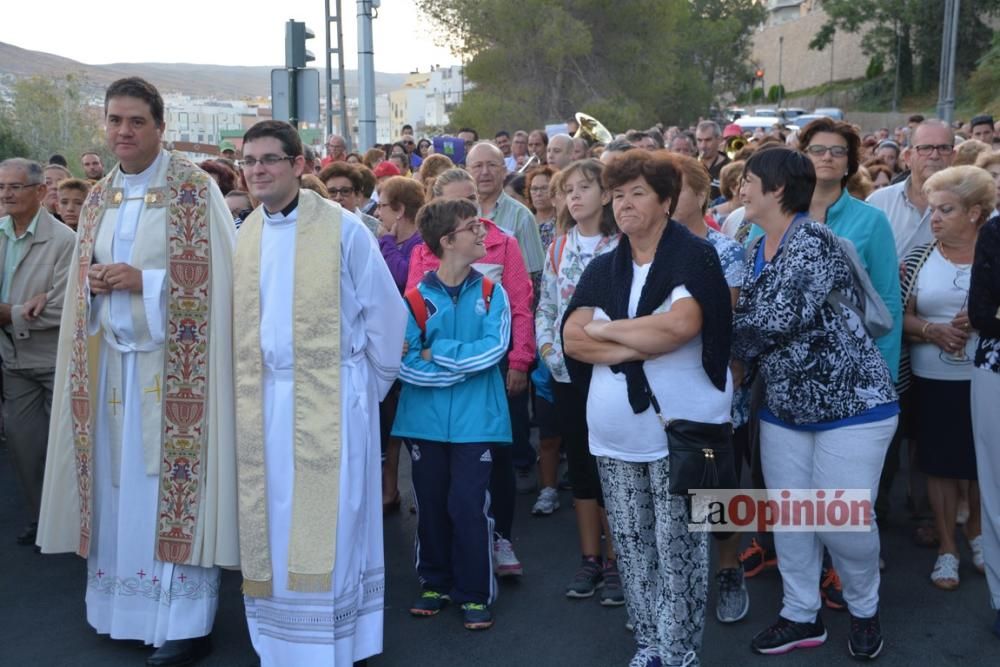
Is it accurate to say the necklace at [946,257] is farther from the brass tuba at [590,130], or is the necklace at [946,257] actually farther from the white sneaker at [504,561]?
the brass tuba at [590,130]

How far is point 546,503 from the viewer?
6199 mm

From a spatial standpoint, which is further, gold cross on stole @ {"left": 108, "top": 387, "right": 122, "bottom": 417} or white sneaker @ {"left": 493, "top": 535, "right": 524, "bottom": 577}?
white sneaker @ {"left": 493, "top": 535, "right": 524, "bottom": 577}

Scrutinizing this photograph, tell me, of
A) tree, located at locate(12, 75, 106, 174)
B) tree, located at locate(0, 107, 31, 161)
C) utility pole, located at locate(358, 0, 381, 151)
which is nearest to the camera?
utility pole, located at locate(358, 0, 381, 151)

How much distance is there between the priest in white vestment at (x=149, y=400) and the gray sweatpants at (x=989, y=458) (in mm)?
3221

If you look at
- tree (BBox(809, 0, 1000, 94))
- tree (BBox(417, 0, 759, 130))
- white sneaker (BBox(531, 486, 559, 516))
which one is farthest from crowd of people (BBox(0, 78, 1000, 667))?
tree (BBox(809, 0, 1000, 94))

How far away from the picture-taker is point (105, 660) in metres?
4.46

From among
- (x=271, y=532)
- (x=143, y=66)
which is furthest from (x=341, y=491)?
(x=143, y=66)

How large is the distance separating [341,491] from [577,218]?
182 cm

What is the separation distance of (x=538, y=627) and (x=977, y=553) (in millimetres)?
2325

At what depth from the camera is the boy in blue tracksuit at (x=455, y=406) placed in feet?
15.5

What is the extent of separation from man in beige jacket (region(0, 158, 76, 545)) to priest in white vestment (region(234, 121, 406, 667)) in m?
2.12

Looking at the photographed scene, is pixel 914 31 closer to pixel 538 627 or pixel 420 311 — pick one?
pixel 420 311

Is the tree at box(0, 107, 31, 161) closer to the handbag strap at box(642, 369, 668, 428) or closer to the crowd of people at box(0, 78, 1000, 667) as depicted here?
the crowd of people at box(0, 78, 1000, 667)

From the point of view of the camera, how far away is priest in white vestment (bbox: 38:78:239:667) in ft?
14.4
